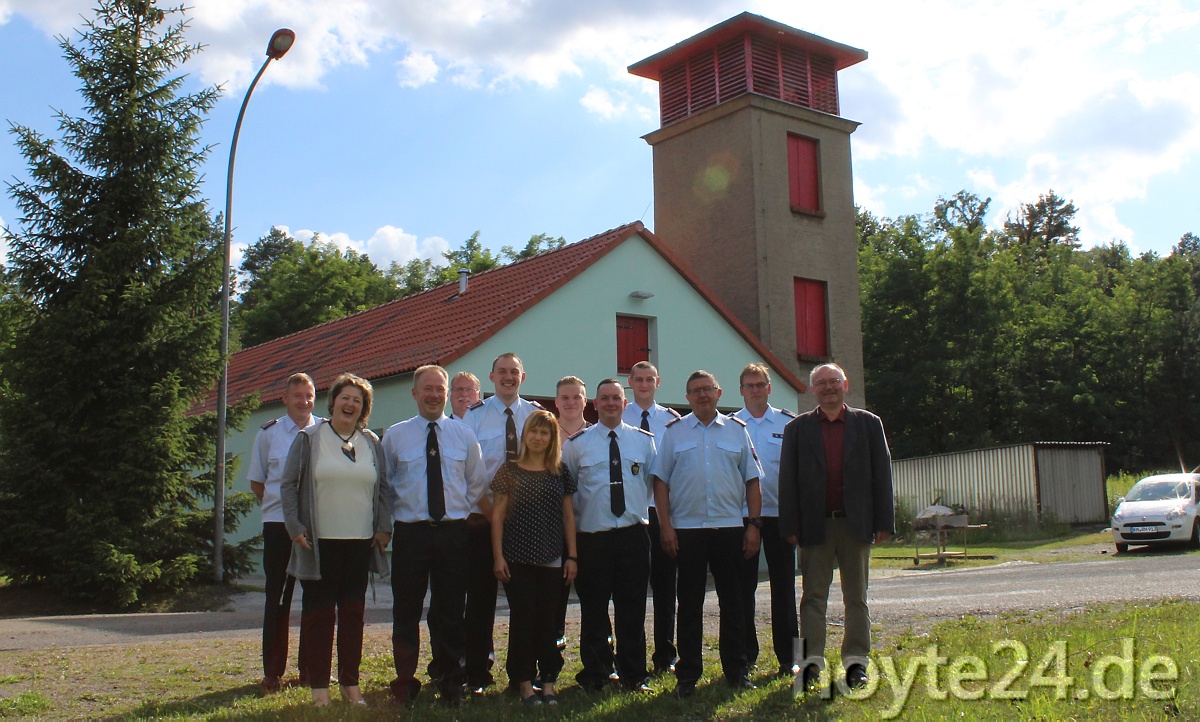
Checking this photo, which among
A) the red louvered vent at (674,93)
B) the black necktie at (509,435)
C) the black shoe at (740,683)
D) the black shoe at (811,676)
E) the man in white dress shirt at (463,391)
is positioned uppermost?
the red louvered vent at (674,93)

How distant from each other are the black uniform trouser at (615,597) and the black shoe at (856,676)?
1.24 m

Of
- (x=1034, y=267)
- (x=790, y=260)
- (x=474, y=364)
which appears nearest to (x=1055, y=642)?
(x=474, y=364)

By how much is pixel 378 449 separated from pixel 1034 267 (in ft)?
191

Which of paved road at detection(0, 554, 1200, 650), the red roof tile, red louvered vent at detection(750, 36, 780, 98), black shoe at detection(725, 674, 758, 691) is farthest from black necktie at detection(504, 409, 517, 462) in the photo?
red louvered vent at detection(750, 36, 780, 98)

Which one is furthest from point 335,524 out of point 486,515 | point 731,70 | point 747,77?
point 731,70

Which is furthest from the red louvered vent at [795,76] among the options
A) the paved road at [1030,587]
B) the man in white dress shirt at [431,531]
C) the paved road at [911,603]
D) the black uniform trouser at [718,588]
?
the man in white dress shirt at [431,531]

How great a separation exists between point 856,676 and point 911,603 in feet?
17.7

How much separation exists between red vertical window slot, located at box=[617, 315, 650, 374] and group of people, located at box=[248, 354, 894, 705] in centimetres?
1459

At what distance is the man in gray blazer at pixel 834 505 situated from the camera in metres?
6.80

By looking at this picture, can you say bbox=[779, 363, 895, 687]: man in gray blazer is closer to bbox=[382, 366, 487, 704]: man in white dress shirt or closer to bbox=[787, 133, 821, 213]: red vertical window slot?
bbox=[382, 366, 487, 704]: man in white dress shirt

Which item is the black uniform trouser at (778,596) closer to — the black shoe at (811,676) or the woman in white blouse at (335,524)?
the black shoe at (811,676)

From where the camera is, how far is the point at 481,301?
73.8 ft

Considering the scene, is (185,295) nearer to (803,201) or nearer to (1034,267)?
(803,201)

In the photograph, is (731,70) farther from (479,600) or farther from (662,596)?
(479,600)
